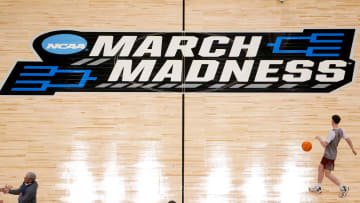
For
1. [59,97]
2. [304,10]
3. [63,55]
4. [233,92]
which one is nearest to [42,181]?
[59,97]

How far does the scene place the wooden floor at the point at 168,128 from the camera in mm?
5812

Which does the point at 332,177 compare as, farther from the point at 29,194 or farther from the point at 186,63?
the point at 29,194

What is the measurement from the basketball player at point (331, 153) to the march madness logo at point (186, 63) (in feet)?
5.75

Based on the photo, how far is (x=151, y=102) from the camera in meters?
6.79

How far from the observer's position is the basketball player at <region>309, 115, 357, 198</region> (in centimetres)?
524

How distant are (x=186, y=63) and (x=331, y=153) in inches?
137

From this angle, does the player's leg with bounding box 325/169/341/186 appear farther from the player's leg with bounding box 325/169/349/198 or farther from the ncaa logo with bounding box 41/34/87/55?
the ncaa logo with bounding box 41/34/87/55

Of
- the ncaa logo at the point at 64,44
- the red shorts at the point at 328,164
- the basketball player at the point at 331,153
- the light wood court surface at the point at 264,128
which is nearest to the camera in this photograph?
the basketball player at the point at 331,153

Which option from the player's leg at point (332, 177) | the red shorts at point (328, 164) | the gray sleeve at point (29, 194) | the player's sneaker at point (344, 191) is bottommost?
the player's sneaker at point (344, 191)

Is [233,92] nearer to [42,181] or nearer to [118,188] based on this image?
[118,188]

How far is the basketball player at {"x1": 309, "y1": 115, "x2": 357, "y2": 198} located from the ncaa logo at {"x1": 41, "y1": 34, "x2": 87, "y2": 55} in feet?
17.8

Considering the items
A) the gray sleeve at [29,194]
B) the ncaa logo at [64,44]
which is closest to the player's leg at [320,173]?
the gray sleeve at [29,194]

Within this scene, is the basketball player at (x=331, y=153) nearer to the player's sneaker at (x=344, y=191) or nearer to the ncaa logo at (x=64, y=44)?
the player's sneaker at (x=344, y=191)

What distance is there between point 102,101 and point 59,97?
966mm
